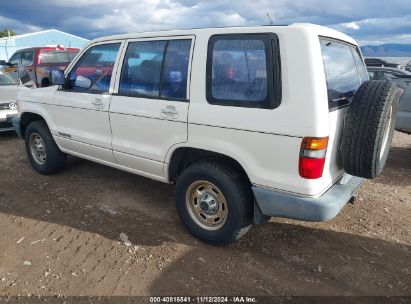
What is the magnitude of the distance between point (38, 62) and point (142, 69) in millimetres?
9002

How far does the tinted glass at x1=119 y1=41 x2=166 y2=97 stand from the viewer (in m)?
3.48

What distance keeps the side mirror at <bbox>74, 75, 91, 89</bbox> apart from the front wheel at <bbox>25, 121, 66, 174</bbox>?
109 centimetres

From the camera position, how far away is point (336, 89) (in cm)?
288

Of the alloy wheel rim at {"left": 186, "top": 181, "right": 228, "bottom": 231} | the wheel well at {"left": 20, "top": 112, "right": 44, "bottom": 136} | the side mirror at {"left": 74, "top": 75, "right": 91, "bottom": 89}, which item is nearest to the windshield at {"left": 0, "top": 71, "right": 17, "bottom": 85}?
the wheel well at {"left": 20, "top": 112, "right": 44, "bottom": 136}

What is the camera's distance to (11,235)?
3617 millimetres

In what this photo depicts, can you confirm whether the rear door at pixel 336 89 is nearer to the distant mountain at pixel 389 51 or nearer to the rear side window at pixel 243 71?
the rear side window at pixel 243 71

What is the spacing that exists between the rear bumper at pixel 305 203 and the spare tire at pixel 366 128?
0.22 metres

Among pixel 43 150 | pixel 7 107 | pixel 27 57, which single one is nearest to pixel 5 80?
A: pixel 7 107

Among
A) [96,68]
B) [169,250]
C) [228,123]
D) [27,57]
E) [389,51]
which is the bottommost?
[389,51]

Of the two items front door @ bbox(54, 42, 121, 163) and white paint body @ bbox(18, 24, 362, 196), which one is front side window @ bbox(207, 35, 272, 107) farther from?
front door @ bbox(54, 42, 121, 163)

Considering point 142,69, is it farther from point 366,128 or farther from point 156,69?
point 366,128

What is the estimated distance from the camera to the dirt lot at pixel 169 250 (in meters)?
2.89

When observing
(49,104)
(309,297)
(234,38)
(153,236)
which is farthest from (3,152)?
(309,297)

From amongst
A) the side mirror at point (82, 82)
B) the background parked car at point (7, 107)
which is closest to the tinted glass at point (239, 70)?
the side mirror at point (82, 82)
